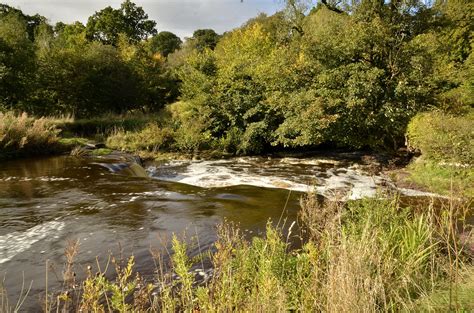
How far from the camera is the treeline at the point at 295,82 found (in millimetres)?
13336

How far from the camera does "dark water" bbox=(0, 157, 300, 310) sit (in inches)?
198

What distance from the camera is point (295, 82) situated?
14.7 m

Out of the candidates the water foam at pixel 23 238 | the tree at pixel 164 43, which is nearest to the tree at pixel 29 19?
the tree at pixel 164 43

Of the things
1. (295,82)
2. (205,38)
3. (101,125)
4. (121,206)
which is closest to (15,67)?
(101,125)

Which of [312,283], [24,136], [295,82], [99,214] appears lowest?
[99,214]

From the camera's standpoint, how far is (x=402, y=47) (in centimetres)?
1349

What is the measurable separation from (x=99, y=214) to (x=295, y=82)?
10.2m

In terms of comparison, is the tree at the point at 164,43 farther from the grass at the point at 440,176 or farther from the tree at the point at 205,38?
the grass at the point at 440,176

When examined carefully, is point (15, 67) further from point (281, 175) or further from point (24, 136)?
point (281, 175)

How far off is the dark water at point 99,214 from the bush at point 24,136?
2.19m

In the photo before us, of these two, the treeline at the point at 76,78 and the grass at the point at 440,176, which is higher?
the treeline at the point at 76,78

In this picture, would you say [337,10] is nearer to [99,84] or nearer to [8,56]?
[99,84]

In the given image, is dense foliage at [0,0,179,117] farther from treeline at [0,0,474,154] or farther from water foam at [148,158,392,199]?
water foam at [148,158,392,199]

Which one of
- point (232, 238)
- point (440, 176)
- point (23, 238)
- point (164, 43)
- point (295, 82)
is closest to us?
point (232, 238)
